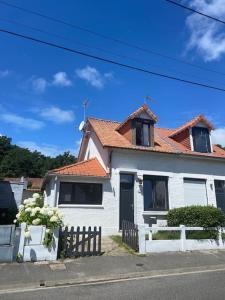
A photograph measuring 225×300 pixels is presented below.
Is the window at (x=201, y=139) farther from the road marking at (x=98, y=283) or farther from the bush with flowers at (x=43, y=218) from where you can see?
the bush with flowers at (x=43, y=218)

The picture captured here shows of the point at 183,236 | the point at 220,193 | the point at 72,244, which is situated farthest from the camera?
the point at 220,193

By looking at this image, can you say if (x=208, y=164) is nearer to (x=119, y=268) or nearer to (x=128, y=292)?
(x=119, y=268)

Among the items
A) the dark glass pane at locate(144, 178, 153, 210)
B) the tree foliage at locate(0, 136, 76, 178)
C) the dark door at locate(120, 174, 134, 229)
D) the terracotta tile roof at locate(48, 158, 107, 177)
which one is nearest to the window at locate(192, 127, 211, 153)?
the dark glass pane at locate(144, 178, 153, 210)

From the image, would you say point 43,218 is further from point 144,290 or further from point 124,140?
point 124,140

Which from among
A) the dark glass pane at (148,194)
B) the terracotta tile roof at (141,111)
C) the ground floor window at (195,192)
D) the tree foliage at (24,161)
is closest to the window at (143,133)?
the terracotta tile roof at (141,111)

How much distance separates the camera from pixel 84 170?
565 inches

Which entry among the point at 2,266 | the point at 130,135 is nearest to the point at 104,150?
the point at 130,135

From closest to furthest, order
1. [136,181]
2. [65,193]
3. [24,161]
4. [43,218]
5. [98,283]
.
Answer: [98,283] < [43,218] < [65,193] < [136,181] < [24,161]

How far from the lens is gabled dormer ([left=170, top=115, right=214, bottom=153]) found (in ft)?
57.9

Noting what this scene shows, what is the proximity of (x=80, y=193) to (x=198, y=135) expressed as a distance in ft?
29.3

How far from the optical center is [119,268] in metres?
8.15

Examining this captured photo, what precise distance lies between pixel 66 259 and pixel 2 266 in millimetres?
1973

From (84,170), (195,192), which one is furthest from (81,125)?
(195,192)

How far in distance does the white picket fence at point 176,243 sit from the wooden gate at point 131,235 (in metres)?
0.33
